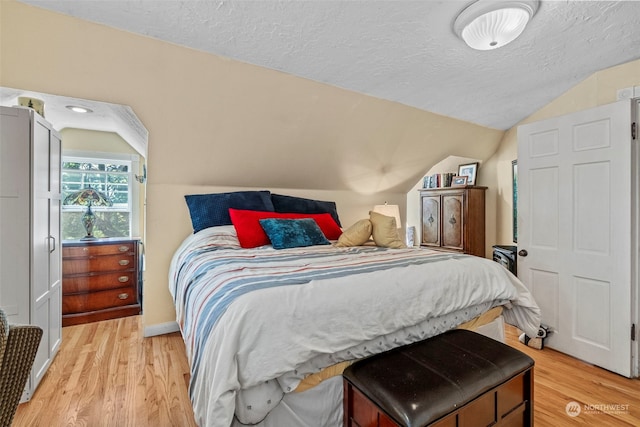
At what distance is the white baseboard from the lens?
2645 millimetres

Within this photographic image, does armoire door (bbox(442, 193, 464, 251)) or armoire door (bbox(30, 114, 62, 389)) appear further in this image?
armoire door (bbox(442, 193, 464, 251))

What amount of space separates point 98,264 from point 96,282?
178 mm

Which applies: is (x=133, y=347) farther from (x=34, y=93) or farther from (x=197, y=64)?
(x=197, y=64)

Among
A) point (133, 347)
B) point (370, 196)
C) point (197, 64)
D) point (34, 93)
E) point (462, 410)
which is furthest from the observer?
point (370, 196)

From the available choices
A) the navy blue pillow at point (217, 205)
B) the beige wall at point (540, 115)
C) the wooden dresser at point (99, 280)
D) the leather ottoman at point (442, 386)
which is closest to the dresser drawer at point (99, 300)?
the wooden dresser at point (99, 280)

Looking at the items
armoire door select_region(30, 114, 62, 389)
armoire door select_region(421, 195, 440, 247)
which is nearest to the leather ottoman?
armoire door select_region(30, 114, 62, 389)

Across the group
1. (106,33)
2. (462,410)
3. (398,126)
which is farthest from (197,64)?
(462,410)

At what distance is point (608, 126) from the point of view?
6.89 feet

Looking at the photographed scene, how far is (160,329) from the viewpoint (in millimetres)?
2707

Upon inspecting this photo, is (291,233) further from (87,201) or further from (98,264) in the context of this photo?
(87,201)

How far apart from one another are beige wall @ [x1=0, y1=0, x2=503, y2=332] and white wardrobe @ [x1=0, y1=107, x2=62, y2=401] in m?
0.38

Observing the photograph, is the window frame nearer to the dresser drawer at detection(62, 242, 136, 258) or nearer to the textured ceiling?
the dresser drawer at detection(62, 242, 136, 258)

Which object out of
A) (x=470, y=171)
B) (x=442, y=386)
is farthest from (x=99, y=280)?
(x=470, y=171)

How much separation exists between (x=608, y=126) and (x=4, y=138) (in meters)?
3.88
